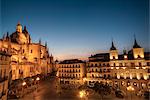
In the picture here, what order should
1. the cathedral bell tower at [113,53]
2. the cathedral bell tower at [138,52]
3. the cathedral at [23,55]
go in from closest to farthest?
the cathedral bell tower at [138,52]
the cathedral bell tower at [113,53]
the cathedral at [23,55]

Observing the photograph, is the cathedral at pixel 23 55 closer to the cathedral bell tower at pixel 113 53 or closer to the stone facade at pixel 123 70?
the stone facade at pixel 123 70

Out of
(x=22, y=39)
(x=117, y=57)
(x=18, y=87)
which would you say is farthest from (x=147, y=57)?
(x=22, y=39)

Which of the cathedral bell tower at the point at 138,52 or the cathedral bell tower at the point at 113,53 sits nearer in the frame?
the cathedral bell tower at the point at 138,52

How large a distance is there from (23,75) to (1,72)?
97.4 feet

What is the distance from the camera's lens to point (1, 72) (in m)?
20.1

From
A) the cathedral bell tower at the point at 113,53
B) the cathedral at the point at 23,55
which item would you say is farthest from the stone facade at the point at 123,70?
the cathedral at the point at 23,55

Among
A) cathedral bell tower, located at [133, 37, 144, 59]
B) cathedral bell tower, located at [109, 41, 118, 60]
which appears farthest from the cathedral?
cathedral bell tower, located at [133, 37, 144, 59]

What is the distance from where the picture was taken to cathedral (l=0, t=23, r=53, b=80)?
4706cm

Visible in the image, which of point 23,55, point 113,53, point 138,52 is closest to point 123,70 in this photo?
point 113,53

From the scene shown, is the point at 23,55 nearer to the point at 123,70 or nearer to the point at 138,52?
the point at 123,70

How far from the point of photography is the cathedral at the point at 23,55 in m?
47.1

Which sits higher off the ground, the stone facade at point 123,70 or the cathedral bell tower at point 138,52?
the cathedral bell tower at point 138,52

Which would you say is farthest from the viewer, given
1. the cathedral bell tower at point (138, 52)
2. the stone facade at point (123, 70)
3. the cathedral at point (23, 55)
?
the cathedral at point (23, 55)

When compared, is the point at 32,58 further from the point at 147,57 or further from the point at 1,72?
the point at 147,57
